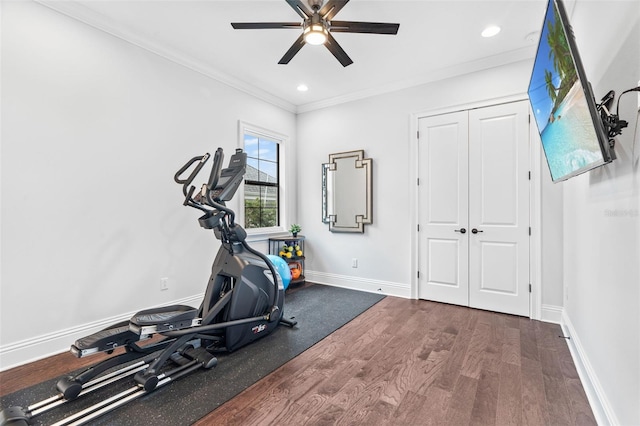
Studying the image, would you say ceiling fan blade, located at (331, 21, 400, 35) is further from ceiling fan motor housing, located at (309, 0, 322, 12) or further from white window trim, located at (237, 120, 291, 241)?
white window trim, located at (237, 120, 291, 241)

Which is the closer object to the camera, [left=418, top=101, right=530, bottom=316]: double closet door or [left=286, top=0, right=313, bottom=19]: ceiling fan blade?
[left=286, top=0, right=313, bottom=19]: ceiling fan blade

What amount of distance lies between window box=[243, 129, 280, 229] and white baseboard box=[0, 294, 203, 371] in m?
2.06

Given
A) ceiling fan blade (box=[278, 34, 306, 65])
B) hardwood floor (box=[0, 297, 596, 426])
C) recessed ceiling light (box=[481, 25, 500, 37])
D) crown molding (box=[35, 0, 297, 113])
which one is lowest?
hardwood floor (box=[0, 297, 596, 426])

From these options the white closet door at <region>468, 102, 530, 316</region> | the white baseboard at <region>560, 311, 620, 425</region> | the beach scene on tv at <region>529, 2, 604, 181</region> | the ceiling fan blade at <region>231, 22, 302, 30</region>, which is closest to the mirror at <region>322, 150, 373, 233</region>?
the white closet door at <region>468, 102, 530, 316</region>

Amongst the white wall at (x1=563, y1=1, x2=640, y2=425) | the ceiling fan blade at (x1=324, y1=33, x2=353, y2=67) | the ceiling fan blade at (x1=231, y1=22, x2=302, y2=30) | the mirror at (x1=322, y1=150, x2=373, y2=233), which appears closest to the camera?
the white wall at (x1=563, y1=1, x2=640, y2=425)

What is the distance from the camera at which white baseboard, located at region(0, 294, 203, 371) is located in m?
2.20

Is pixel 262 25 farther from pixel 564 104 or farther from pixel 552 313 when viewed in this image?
pixel 552 313

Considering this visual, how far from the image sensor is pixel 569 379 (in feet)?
6.68

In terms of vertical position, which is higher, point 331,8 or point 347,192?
point 331,8

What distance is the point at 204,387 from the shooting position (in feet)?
Answer: 6.43

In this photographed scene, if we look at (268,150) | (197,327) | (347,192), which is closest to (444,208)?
(347,192)

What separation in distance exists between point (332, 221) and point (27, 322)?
3470mm

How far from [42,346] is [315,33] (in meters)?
3.30

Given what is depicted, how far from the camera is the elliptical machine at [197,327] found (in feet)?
5.94
